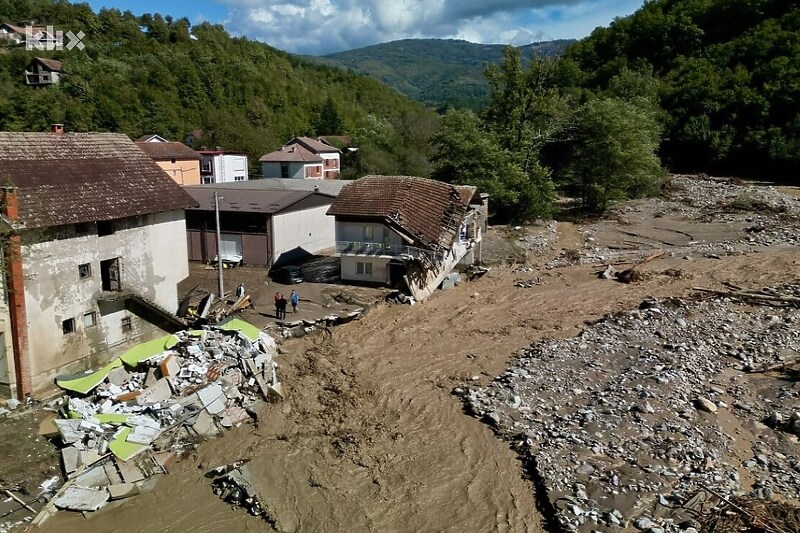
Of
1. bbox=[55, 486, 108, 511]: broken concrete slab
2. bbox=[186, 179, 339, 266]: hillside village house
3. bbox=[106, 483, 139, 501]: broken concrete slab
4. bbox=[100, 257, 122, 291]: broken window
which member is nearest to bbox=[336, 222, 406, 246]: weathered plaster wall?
bbox=[186, 179, 339, 266]: hillside village house

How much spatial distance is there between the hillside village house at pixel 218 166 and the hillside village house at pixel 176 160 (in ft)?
6.74

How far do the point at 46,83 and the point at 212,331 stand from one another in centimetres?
7418

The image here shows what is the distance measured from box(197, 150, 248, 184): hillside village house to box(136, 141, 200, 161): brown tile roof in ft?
9.19

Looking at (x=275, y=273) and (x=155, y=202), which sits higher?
(x=155, y=202)

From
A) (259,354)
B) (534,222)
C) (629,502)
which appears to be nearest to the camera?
(629,502)

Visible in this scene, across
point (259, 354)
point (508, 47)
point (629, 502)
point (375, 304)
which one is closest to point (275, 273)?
point (375, 304)

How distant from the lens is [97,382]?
1738 cm

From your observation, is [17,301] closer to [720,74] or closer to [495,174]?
[495,174]

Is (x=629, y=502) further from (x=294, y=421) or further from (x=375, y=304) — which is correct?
(x=375, y=304)

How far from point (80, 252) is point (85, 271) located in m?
0.71

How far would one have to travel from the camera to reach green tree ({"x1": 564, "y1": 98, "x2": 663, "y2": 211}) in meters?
A: 45.9

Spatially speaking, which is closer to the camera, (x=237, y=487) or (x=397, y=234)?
(x=237, y=487)

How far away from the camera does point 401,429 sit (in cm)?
1728
